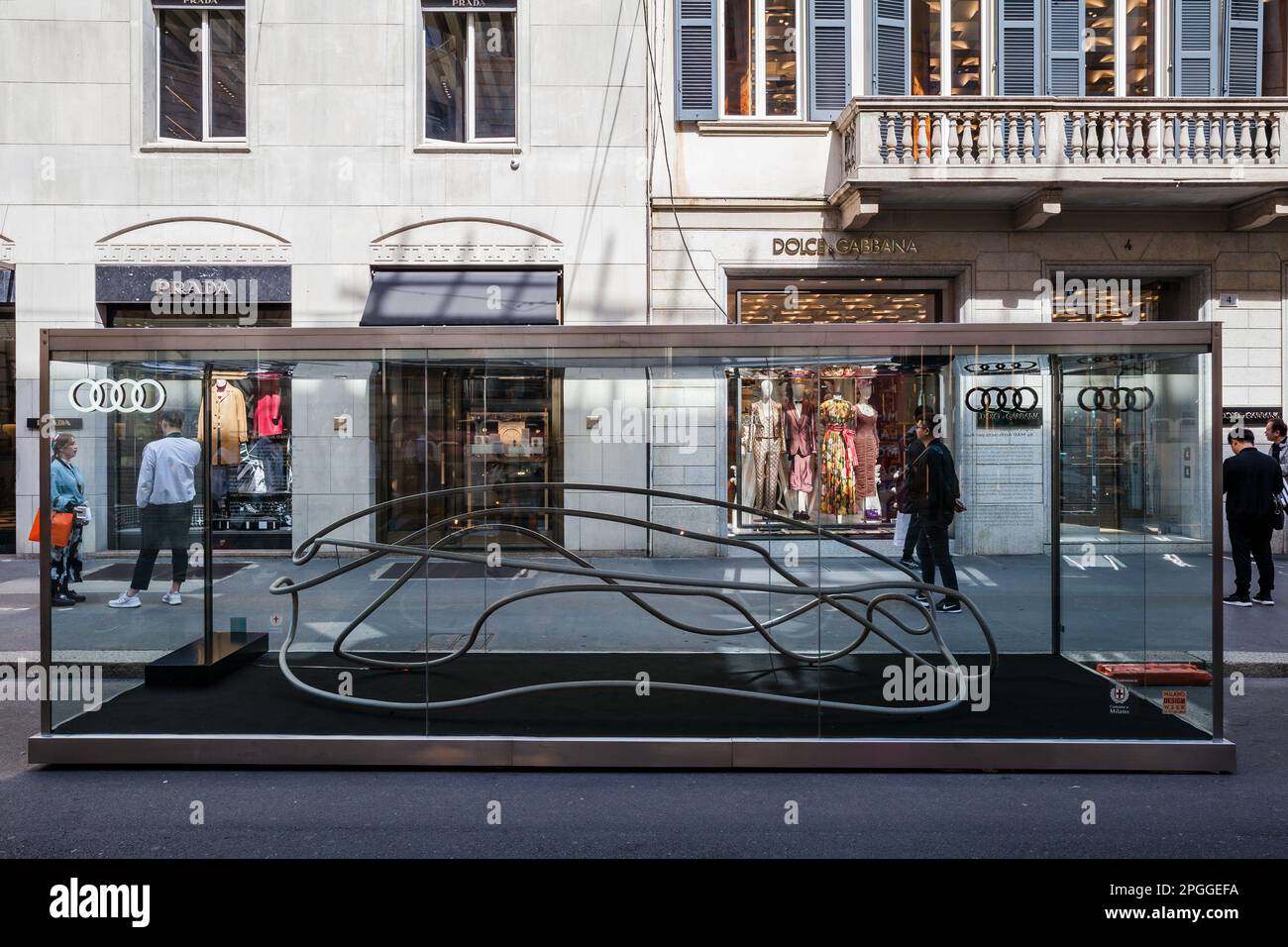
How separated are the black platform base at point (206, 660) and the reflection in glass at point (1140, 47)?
49.8ft

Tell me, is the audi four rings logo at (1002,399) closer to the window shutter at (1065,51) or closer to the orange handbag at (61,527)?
the orange handbag at (61,527)

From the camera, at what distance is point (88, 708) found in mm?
6078

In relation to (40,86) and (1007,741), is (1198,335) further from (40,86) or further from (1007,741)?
(40,86)

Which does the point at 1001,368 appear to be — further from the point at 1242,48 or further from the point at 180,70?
the point at 180,70

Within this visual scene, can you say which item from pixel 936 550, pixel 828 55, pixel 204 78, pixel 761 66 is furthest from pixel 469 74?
pixel 936 550

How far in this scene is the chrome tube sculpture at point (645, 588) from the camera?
6180 mm

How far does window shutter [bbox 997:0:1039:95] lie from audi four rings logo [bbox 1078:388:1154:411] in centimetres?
1010

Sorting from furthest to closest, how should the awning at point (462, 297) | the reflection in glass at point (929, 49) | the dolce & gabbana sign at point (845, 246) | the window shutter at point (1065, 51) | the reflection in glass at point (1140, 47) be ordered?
the reflection in glass at point (929, 49) < the reflection in glass at point (1140, 47) < the window shutter at point (1065, 51) < the dolce & gabbana sign at point (845, 246) < the awning at point (462, 297)

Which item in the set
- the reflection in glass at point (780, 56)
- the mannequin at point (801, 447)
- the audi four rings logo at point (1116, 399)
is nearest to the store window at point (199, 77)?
the reflection in glass at point (780, 56)

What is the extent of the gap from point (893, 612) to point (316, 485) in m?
4.26

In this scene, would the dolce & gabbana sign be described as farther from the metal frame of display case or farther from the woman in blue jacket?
the woman in blue jacket

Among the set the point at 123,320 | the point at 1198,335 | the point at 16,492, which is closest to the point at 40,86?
the point at 123,320

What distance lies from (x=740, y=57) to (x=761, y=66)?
14.2 inches
